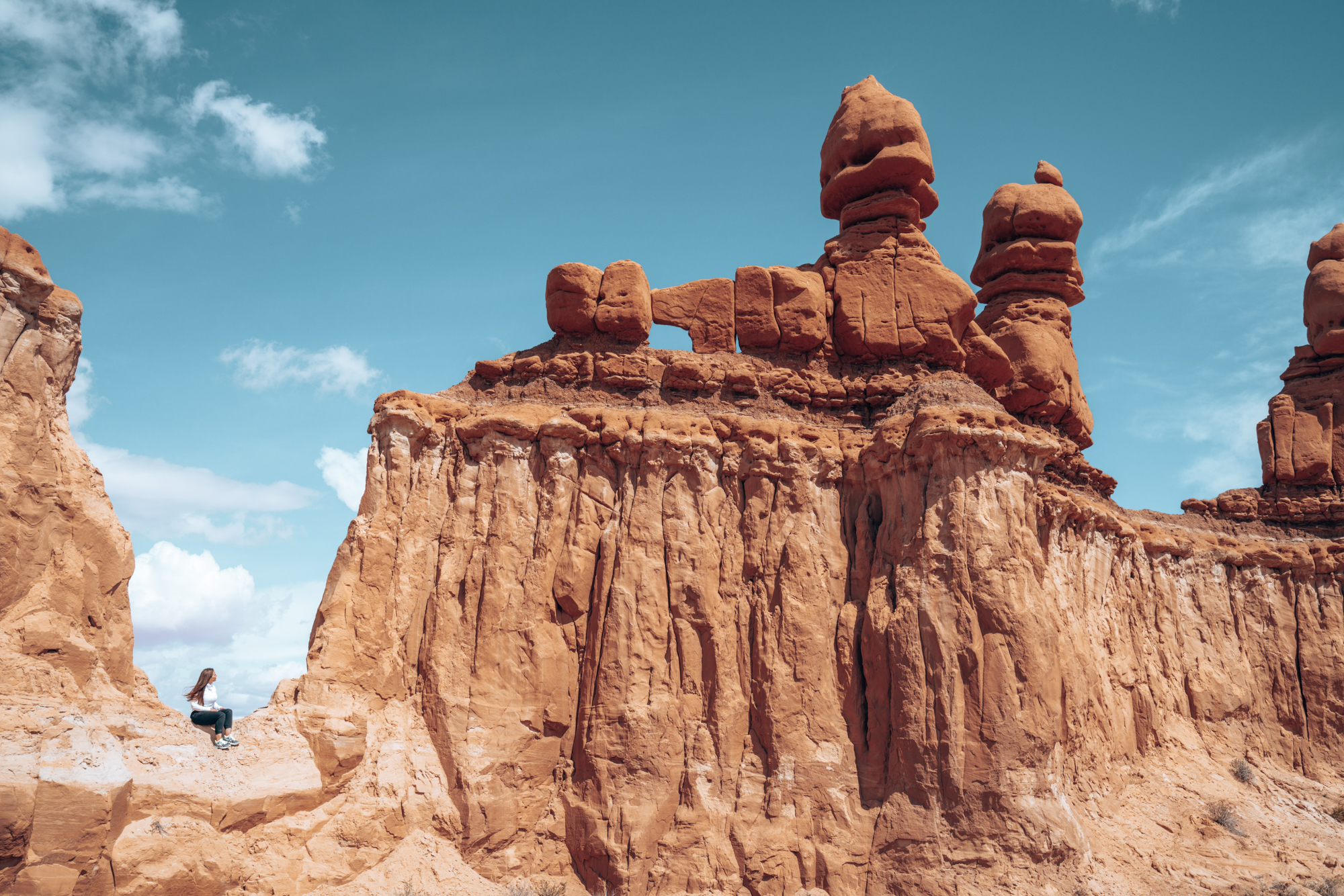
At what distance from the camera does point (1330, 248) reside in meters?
29.8

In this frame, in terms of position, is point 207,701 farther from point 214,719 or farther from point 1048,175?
point 1048,175

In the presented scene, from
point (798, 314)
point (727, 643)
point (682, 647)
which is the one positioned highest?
point (798, 314)

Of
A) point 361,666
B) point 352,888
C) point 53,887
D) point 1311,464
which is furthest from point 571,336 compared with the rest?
point 1311,464

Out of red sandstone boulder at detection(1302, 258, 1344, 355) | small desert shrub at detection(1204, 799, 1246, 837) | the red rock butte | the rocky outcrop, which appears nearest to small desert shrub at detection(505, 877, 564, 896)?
the red rock butte

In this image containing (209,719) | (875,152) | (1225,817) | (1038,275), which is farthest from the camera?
(1038,275)

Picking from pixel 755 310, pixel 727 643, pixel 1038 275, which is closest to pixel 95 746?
pixel 727 643

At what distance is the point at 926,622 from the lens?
1728 centimetres

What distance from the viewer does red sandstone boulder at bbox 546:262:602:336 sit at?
2064 centimetres

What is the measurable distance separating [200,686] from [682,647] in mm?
7764

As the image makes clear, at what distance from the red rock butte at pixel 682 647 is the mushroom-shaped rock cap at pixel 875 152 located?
0.28ft

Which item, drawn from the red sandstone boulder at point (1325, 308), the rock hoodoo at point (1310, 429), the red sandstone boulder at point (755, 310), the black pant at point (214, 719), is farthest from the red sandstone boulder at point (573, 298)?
the red sandstone boulder at point (1325, 308)

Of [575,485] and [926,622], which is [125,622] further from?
[926,622]

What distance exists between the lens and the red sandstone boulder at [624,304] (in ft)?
67.9

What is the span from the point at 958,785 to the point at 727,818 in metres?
3.80
